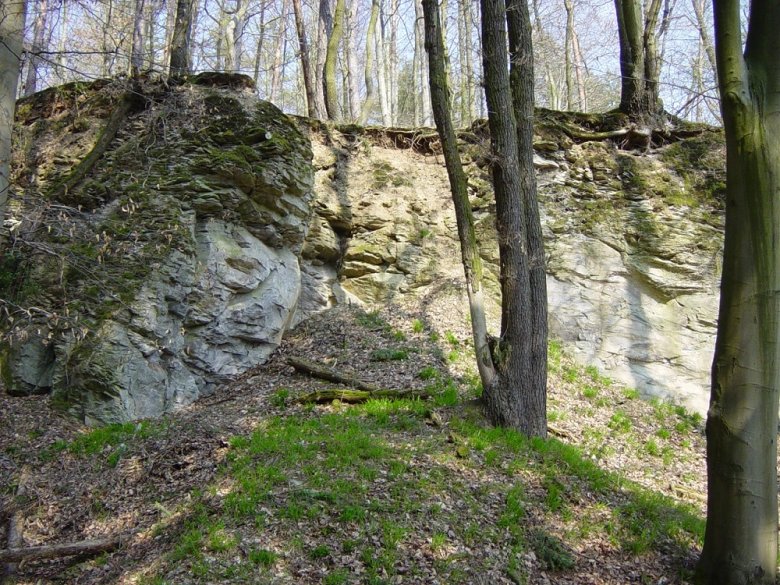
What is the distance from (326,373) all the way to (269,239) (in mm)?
3160

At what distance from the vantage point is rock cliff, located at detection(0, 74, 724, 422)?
27.1 feet

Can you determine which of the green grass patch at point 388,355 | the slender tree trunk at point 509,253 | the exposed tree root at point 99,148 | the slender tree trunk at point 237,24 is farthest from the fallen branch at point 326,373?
the slender tree trunk at point 237,24

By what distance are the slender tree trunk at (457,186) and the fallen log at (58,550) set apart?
→ 4731 millimetres

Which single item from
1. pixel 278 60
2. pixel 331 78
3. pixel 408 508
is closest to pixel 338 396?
pixel 408 508

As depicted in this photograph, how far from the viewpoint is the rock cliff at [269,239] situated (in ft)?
27.1

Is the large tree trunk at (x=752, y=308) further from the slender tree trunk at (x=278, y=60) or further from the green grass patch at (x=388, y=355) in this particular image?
the slender tree trunk at (x=278, y=60)

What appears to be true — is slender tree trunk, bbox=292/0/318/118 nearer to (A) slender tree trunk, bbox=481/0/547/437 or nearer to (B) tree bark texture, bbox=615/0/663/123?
(B) tree bark texture, bbox=615/0/663/123

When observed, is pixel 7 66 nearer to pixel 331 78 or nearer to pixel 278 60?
pixel 331 78

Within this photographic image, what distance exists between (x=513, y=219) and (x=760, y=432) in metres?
3.93

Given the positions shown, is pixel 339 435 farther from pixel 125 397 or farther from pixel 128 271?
pixel 128 271

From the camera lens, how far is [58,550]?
489 cm

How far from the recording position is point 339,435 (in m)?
6.68

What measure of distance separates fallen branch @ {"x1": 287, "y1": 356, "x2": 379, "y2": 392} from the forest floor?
522 millimetres

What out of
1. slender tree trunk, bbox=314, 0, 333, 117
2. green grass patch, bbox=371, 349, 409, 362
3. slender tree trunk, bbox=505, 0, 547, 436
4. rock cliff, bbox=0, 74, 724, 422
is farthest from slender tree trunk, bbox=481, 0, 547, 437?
slender tree trunk, bbox=314, 0, 333, 117
